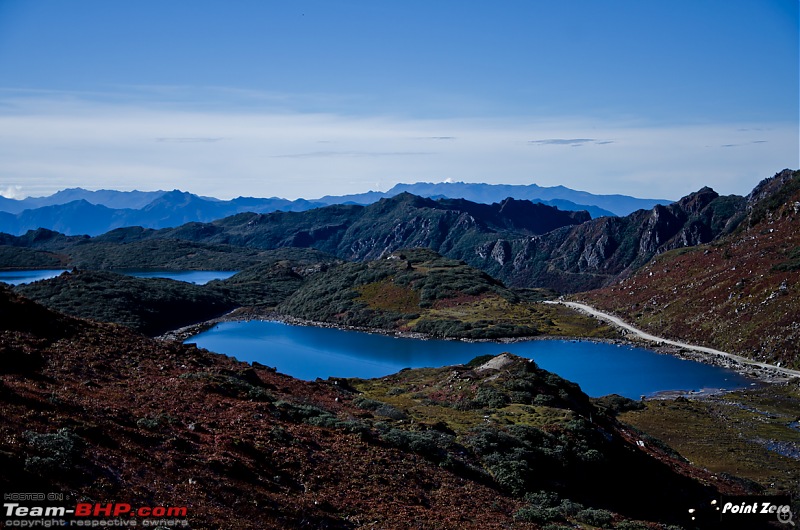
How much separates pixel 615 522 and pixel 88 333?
29825 millimetres

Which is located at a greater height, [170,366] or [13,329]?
[13,329]

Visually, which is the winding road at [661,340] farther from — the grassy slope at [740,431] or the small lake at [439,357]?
the grassy slope at [740,431]

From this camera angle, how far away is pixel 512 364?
49750 millimetres

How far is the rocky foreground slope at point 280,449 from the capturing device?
17828 mm

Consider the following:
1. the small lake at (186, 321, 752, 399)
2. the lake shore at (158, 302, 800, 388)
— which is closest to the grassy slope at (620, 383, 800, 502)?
the lake shore at (158, 302, 800, 388)

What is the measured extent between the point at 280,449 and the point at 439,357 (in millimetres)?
96593

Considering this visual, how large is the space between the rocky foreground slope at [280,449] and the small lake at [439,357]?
55.2 metres

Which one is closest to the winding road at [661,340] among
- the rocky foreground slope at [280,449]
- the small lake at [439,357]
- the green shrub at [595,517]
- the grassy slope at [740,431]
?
the small lake at [439,357]

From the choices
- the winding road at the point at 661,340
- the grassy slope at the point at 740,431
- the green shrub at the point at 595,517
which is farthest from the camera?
the winding road at the point at 661,340

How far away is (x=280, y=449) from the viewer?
23469 mm

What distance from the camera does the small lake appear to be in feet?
304

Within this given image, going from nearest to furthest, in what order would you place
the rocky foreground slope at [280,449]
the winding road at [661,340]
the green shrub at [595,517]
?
the rocky foreground slope at [280,449] → the green shrub at [595,517] → the winding road at [661,340]

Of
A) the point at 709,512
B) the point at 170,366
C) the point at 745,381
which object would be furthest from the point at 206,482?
the point at 745,381

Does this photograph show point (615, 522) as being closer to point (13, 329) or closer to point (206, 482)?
point (206, 482)
